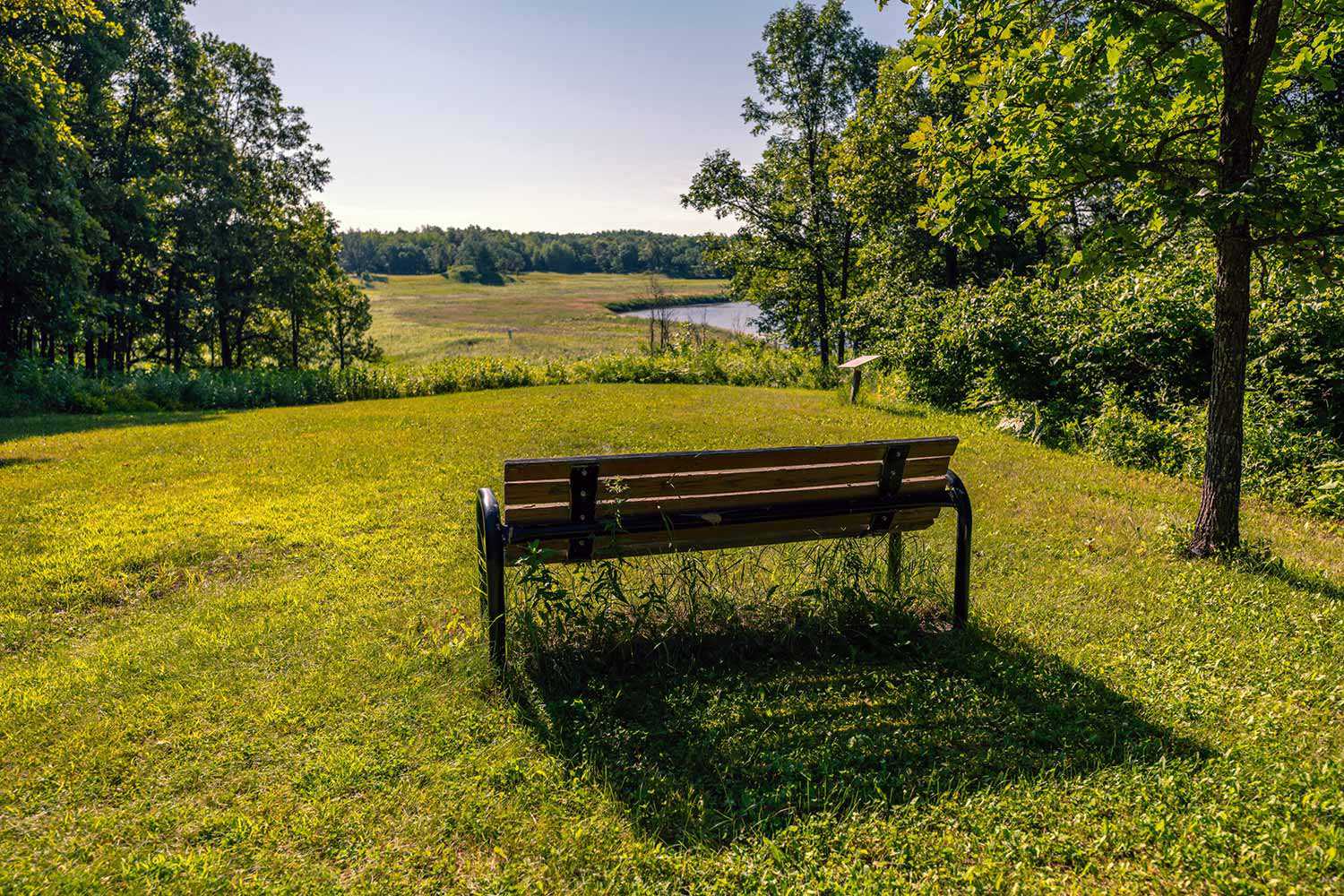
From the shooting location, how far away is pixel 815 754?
2.99m

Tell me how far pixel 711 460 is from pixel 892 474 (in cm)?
113

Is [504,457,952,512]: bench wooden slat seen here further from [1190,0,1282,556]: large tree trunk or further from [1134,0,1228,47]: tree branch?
[1134,0,1228,47]: tree branch

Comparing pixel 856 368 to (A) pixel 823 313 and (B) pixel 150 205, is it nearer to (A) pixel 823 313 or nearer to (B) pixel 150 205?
(A) pixel 823 313

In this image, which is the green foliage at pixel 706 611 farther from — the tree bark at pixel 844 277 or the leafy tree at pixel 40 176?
the tree bark at pixel 844 277

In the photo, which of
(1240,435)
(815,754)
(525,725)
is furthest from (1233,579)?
(525,725)

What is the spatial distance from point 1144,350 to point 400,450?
394 inches

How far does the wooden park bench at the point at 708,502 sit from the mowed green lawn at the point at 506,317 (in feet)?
86.5

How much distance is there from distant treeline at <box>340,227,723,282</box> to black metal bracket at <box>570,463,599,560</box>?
317 ft

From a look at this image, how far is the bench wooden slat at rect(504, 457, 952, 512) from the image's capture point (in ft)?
11.4

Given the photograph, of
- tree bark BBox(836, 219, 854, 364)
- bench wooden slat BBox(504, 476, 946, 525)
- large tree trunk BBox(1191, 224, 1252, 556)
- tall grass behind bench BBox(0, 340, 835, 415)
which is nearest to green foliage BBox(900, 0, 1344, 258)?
large tree trunk BBox(1191, 224, 1252, 556)

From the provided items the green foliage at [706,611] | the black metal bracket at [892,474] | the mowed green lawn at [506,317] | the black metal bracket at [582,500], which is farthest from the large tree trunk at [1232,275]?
the mowed green lawn at [506,317]

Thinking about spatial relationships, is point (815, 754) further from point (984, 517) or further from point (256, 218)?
point (256, 218)

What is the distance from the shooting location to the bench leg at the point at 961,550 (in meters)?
4.09

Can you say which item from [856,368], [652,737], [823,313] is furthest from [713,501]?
[823,313]
